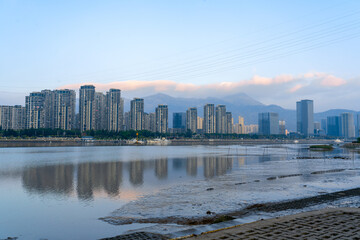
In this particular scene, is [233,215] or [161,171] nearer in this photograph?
[233,215]

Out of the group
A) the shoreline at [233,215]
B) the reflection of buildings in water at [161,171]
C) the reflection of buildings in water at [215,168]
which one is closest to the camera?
the shoreline at [233,215]

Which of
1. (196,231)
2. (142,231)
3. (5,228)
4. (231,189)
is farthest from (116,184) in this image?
(196,231)

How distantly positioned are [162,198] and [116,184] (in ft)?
30.2

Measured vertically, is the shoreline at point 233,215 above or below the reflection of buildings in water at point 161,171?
above

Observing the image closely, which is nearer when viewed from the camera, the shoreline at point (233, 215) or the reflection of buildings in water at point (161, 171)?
the shoreline at point (233, 215)

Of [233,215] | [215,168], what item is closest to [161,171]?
[215,168]

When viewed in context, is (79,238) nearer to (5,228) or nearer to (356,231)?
(5,228)

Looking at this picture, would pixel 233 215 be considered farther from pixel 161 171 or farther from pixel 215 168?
pixel 215 168

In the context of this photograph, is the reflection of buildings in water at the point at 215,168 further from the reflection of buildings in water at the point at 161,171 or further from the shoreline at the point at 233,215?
the shoreline at the point at 233,215

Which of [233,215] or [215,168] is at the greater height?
[233,215]

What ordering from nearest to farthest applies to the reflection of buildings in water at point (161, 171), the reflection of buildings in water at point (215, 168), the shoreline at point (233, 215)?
1. the shoreline at point (233, 215)
2. the reflection of buildings in water at point (161, 171)
3. the reflection of buildings in water at point (215, 168)

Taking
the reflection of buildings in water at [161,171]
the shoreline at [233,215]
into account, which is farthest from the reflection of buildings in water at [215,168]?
the shoreline at [233,215]

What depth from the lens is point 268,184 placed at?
29109 millimetres

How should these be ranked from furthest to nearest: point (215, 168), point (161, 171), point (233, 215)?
point (215, 168), point (161, 171), point (233, 215)
